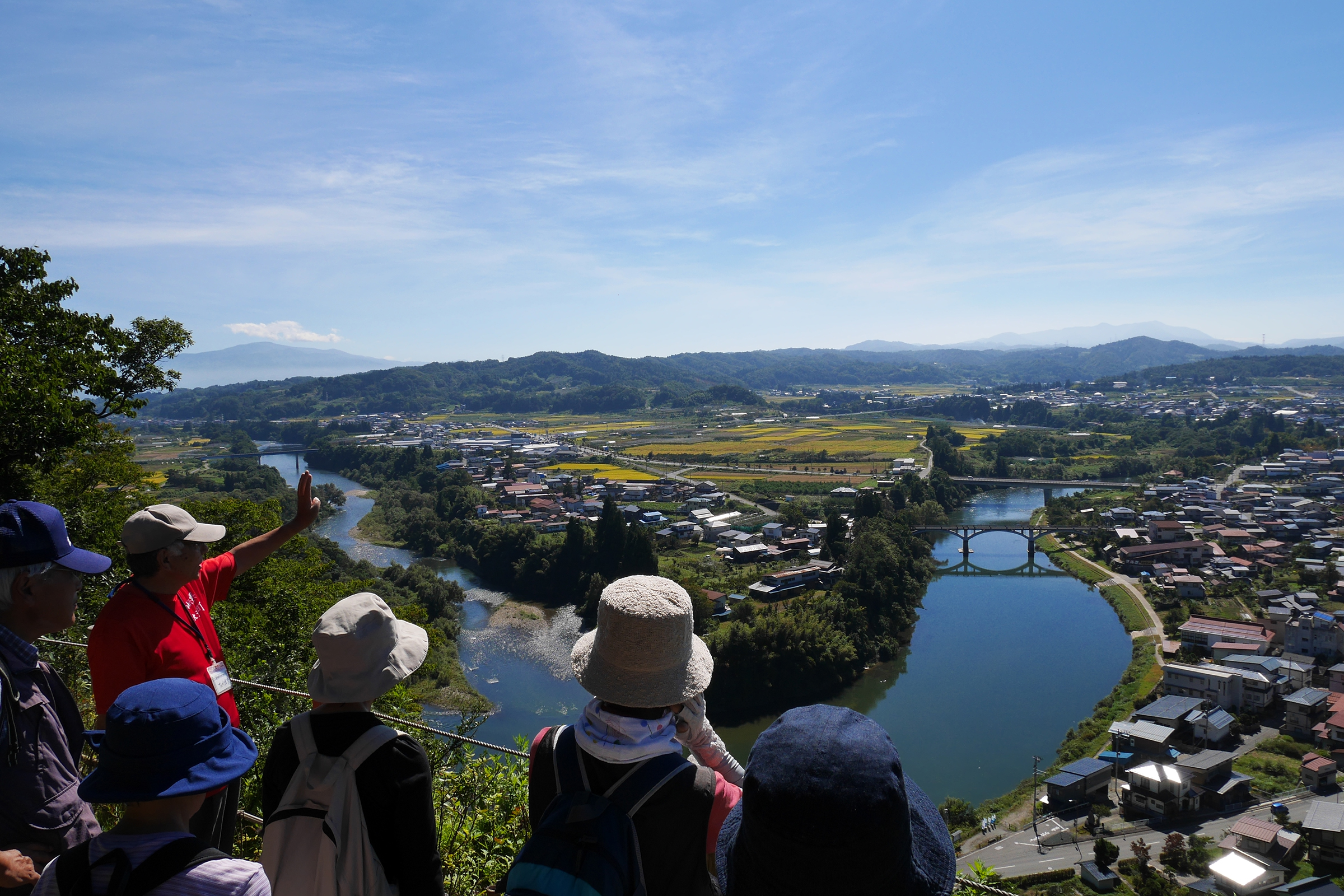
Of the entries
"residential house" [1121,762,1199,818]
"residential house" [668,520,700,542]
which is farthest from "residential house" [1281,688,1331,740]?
"residential house" [668,520,700,542]

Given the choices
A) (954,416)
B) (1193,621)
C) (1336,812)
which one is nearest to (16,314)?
(1336,812)

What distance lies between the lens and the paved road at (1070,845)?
22.5 ft

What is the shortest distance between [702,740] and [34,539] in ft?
3.70

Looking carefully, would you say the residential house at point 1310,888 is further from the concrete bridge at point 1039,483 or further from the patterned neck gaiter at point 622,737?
the concrete bridge at point 1039,483

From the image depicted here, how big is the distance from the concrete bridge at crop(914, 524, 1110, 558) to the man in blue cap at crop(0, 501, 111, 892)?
1927cm

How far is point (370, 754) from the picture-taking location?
1000 millimetres

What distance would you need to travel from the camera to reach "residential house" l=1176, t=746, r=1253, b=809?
787 cm

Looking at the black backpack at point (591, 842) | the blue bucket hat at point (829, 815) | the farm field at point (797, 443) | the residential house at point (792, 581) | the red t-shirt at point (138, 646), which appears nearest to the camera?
the blue bucket hat at point (829, 815)

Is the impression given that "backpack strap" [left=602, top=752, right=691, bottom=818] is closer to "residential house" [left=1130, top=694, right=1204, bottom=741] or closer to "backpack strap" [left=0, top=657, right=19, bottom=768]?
"backpack strap" [left=0, top=657, right=19, bottom=768]

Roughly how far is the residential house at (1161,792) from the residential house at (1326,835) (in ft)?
3.07

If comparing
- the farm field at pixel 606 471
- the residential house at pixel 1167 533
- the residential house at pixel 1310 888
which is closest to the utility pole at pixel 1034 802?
the residential house at pixel 1310 888

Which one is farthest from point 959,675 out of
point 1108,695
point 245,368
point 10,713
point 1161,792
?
point 245,368

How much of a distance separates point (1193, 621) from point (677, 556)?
953 centimetres

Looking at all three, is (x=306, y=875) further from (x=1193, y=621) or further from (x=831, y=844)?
(x=1193, y=621)
